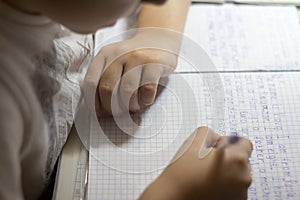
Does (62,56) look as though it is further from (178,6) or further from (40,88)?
(178,6)

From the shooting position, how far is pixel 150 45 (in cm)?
57

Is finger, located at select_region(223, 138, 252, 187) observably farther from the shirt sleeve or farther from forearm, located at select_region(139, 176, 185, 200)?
the shirt sleeve

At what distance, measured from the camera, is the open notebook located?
18.9 inches

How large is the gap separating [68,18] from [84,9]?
0.02m

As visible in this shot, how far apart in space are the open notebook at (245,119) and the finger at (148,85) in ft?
0.04

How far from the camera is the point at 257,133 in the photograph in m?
0.52

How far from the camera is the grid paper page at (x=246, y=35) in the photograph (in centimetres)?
59

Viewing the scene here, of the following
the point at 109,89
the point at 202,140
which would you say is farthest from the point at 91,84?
the point at 202,140

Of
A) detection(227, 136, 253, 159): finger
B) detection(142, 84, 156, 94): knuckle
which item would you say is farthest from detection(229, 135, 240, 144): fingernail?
detection(142, 84, 156, 94): knuckle

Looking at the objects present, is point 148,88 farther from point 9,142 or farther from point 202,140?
point 9,142

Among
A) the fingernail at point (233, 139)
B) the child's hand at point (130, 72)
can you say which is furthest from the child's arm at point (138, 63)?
the fingernail at point (233, 139)

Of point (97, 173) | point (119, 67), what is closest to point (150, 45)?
point (119, 67)

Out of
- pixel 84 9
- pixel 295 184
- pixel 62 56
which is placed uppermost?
pixel 84 9

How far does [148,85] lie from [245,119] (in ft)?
0.38
